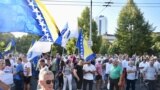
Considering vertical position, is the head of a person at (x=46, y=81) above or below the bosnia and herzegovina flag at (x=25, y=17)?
below

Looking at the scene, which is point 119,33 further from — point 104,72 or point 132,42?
point 104,72

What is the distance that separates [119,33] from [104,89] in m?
43.5

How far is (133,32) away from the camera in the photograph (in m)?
63.9

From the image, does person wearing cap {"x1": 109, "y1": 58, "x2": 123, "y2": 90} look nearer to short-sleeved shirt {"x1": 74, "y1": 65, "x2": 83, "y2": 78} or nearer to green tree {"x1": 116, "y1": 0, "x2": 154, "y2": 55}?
short-sleeved shirt {"x1": 74, "y1": 65, "x2": 83, "y2": 78}

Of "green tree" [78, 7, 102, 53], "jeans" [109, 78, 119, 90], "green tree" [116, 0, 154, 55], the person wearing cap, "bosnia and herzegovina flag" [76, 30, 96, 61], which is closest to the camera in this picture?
the person wearing cap

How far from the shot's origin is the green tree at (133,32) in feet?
207

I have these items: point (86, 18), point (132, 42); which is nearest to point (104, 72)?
point (132, 42)

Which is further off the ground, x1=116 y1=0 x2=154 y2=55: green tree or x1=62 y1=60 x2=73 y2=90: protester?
x1=116 y1=0 x2=154 y2=55: green tree

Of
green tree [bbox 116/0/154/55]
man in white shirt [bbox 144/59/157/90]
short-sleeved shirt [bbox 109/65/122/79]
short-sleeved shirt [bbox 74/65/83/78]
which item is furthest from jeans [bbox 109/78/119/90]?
green tree [bbox 116/0/154/55]

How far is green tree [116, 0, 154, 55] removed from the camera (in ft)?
207

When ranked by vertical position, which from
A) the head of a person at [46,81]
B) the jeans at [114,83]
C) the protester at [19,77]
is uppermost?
the head of a person at [46,81]

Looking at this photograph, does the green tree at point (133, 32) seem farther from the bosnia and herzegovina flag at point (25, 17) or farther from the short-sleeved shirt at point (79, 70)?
the bosnia and herzegovina flag at point (25, 17)

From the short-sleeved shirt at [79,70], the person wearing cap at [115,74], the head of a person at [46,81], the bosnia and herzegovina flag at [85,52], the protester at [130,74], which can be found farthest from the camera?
the bosnia and herzegovina flag at [85,52]

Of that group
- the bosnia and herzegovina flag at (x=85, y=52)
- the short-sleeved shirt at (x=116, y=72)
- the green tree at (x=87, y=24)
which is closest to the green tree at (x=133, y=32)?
the green tree at (x=87, y=24)
